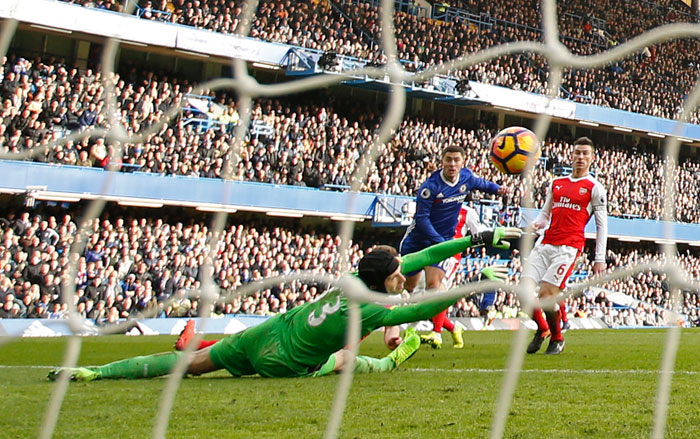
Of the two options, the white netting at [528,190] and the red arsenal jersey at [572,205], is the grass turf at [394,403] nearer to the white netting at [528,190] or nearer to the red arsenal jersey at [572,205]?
the white netting at [528,190]

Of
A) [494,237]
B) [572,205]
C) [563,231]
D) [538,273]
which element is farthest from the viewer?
[538,273]

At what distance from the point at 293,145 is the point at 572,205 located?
11.7m

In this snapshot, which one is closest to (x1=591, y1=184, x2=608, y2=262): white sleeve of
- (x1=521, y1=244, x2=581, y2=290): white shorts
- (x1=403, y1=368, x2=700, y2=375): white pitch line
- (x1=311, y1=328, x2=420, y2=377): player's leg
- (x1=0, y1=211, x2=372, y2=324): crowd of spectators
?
(x1=521, y1=244, x2=581, y2=290): white shorts

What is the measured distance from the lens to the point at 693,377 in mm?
5949


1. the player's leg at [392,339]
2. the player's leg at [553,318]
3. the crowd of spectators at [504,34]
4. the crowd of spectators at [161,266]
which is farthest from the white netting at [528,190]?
the crowd of spectators at [504,34]

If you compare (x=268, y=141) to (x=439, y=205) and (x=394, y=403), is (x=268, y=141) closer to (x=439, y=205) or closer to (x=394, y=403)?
(x=439, y=205)

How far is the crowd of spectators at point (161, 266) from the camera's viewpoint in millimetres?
11656

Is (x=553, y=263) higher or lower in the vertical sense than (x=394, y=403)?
higher

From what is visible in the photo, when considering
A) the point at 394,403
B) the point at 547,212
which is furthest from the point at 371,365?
the point at 547,212

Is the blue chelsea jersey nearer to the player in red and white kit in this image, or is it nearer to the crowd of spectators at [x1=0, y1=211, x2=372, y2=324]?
the player in red and white kit

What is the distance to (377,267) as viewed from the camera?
4.68m

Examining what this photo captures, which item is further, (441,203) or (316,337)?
(441,203)

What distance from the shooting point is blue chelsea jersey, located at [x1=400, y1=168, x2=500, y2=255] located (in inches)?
306

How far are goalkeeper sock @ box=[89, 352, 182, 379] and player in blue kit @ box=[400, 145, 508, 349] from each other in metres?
2.45
